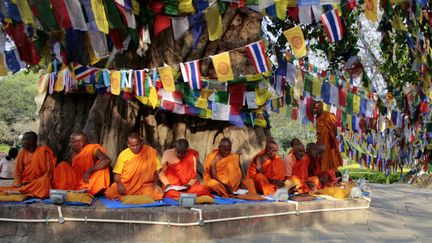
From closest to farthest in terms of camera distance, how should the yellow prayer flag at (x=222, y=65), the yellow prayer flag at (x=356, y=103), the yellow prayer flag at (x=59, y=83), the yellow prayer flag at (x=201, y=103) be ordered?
the yellow prayer flag at (x=222, y=65) → the yellow prayer flag at (x=59, y=83) → the yellow prayer flag at (x=201, y=103) → the yellow prayer flag at (x=356, y=103)

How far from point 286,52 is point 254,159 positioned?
17.0ft

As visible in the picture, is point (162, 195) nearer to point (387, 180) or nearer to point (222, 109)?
point (222, 109)

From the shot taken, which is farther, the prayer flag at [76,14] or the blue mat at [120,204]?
the prayer flag at [76,14]

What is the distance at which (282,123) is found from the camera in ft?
181

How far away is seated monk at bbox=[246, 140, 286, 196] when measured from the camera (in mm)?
Answer: 7965

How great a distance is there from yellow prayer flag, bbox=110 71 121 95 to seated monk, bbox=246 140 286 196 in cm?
230

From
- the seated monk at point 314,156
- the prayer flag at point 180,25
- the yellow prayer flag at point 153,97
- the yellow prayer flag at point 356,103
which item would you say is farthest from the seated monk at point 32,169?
the yellow prayer flag at point 356,103

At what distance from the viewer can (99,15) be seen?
6824 mm

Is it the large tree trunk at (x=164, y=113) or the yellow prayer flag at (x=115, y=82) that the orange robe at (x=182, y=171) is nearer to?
the large tree trunk at (x=164, y=113)

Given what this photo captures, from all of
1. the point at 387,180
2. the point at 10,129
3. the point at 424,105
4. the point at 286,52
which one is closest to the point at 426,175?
the point at 387,180

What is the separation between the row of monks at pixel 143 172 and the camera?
6941 mm

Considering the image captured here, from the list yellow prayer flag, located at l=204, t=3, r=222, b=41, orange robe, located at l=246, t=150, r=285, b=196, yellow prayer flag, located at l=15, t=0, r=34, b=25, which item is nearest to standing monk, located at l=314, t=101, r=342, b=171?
orange robe, located at l=246, t=150, r=285, b=196

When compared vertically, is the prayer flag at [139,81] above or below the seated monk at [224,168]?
above

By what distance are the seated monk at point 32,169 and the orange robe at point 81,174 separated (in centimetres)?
16
